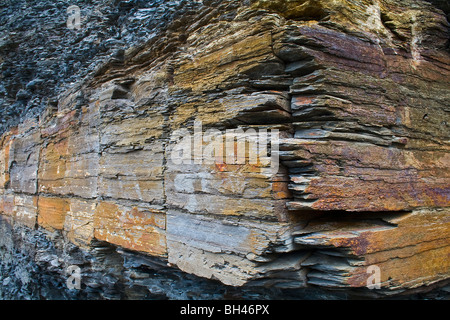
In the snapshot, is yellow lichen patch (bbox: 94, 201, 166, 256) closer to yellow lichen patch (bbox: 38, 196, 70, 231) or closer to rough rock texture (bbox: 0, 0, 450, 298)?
rough rock texture (bbox: 0, 0, 450, 298)

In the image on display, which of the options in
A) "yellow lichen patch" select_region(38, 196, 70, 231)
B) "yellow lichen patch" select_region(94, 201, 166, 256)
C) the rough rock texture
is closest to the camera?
the rough rock texture

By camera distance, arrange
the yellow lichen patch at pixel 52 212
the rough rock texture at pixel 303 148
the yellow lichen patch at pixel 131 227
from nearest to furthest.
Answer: the rough rock texture at pixel 303 148
the yellow lichen patch at pixel 131 227
the yellow lichen patch at pixel 52 212

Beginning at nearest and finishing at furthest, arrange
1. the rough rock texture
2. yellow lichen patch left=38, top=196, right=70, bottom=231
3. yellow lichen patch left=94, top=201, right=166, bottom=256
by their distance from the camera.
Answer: the rough rock texture → yellow lichen patch left=94, top=201, right=166, bottom=256 → yellow lichen patch left=38, top=196, right=70, bottom=231

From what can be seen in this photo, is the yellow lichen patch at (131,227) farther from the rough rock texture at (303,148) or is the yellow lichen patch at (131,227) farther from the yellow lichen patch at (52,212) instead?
the yellow lichen patch at (52,212)

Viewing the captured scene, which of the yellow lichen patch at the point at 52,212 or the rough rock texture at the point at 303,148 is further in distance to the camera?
the yellow lichen patch at the point at 52,212

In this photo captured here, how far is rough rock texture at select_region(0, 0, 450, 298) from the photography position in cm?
302

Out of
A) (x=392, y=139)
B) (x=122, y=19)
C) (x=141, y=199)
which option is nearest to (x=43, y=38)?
(x=122, y=19)

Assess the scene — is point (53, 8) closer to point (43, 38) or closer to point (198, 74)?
point (43, 38)

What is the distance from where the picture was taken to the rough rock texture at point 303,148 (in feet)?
9.90

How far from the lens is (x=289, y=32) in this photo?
3.02 metres

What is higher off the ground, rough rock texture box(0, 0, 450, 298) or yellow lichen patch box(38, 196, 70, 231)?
rough rock texture box(0, 0, 450, 298)

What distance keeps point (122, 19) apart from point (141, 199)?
3.17 m

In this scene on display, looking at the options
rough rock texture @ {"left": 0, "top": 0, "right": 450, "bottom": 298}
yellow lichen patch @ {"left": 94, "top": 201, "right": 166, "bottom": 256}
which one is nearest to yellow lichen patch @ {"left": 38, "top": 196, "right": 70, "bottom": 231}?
yellow lichen patch @ {"left": 94, "top": 201, "right": 166, "bottom": 256}

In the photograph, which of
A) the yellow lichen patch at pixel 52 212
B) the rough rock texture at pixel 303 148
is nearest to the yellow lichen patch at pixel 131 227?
the rough rock texture at pixel 303 148
